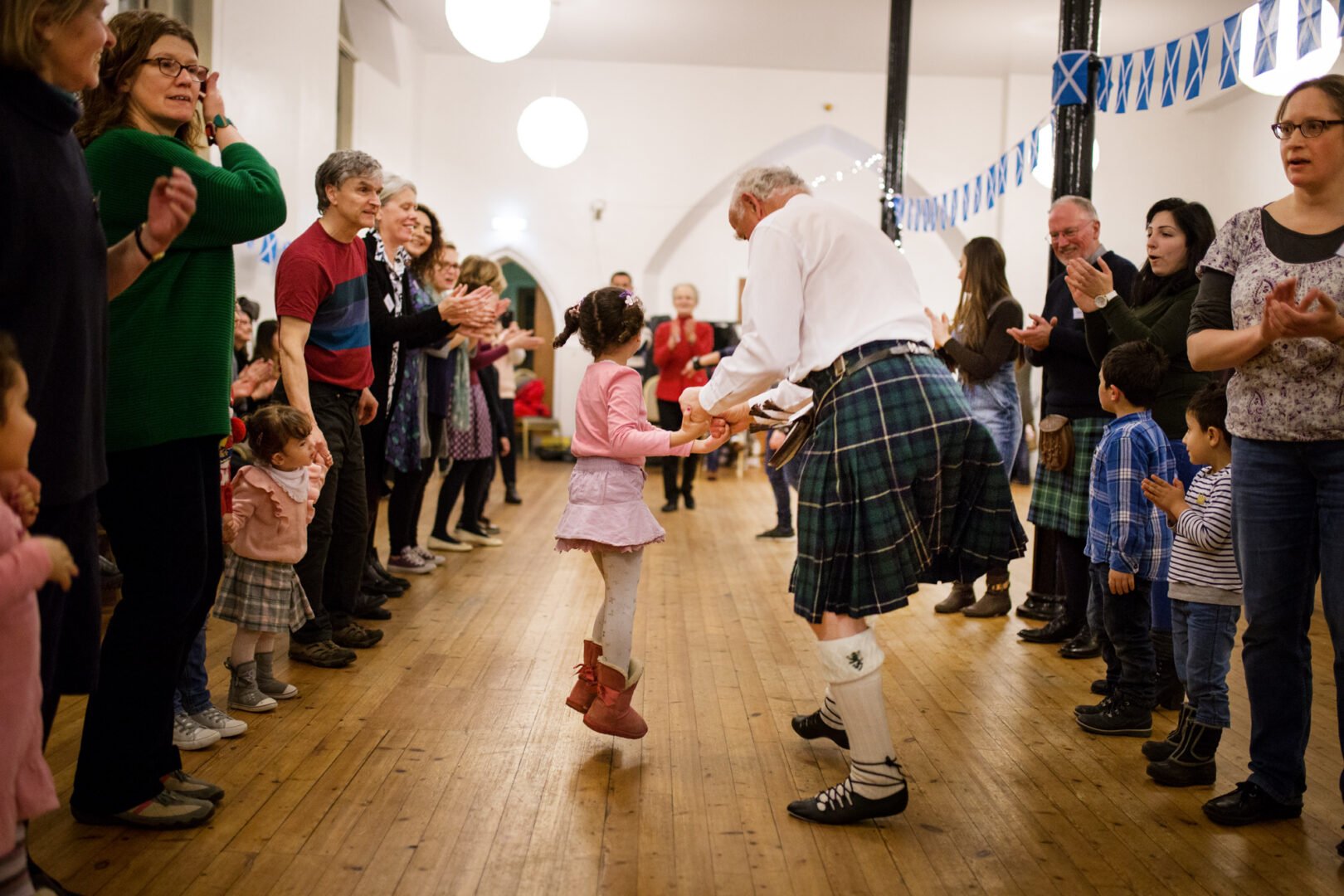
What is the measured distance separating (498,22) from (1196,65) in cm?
418

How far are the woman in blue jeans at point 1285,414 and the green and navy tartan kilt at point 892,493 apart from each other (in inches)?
20.7

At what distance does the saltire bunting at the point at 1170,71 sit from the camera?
478cm

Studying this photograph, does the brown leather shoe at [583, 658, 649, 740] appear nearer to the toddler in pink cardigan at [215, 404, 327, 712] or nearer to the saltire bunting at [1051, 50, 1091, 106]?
the toddler in pink cardigan at [215, 404, 327, 712]

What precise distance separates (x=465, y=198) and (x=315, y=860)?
11.7 m

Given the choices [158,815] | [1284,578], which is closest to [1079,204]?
[1284,578]

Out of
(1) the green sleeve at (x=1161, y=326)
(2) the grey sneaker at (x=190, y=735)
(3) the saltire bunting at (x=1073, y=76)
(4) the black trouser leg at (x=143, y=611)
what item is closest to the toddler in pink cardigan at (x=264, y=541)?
(2) the grey sneaker at (x=190, y=735)

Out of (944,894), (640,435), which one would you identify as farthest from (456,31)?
(944,894)

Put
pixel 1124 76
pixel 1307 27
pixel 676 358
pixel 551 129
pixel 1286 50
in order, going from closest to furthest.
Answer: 1. pixel 1307 27
2. pixel 1286 50
3. pixel 1124 76
4. pixel 676 358
5. pixel 551 129

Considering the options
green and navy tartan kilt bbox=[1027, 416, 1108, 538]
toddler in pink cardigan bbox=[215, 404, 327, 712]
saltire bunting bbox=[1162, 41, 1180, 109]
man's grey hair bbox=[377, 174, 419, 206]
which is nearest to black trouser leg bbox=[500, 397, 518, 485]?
man's grey hair bbox=[377, 174, 419, 206]

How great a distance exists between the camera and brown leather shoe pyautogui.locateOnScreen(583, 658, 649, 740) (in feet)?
9.30

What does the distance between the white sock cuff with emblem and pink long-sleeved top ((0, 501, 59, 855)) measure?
4.68ft

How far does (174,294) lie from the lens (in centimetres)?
221

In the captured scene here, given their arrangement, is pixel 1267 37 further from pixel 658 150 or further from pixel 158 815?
pixel 658 150

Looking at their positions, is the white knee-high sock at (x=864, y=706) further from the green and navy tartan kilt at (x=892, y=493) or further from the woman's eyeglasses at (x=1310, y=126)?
the woman's eyeglasses at (x=1310, y=126)
